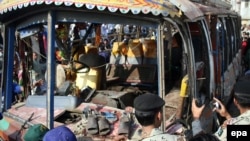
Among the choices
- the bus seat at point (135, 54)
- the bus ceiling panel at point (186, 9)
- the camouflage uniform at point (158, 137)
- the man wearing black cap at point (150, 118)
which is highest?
the bus ceiling panel at point (186, 9)

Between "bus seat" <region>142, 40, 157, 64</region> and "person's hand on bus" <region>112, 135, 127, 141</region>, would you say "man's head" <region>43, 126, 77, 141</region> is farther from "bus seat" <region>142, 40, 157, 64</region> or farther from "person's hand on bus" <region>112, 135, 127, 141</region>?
"bus seat" <region>142, 40, 157, 64</region>

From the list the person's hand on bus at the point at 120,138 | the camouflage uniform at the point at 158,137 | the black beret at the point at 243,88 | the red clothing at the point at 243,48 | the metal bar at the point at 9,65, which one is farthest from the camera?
the red clothing at the point at 243,48

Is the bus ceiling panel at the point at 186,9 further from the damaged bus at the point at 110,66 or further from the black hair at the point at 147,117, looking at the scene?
the black hair at the point at 147,117

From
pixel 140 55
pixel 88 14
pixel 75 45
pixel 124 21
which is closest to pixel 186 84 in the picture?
pixel 124 21

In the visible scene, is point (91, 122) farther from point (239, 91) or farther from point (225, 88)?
point (225, 88)

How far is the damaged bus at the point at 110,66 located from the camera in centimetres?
486

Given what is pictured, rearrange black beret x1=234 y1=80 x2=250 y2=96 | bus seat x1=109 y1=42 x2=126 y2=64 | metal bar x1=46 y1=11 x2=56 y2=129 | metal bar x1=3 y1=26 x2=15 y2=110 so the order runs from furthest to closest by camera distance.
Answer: bus seat x1=109 y1=42 x2=126 y2=64 → metal bar x1=3 y1=26 x2=15 y2=110 → metal bar x1=46 y1=11 x2=56 y2=129 → black beret x1=234 y1=80 x2=250 y2=96

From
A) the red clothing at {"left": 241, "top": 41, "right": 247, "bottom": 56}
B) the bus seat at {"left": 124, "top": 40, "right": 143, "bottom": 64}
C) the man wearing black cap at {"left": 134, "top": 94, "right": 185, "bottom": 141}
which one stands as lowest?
the man wearing black cap at {"left": 134, "top": 94, "right": 185, "bottom": 141}

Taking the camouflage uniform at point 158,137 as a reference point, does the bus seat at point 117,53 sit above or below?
above

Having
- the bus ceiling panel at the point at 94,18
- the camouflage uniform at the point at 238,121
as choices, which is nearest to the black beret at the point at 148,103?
the camouflage uniform at the point at 238,121

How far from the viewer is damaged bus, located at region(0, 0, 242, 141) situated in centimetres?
486

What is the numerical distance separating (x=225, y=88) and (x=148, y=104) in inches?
211

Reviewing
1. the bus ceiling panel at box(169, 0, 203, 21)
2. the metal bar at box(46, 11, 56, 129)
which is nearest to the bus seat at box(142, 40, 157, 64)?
the bus ceiling panel at box(169, 0, 203, 21)

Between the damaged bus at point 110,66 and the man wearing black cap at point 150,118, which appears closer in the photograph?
the man wearing black cap at point 150,118
